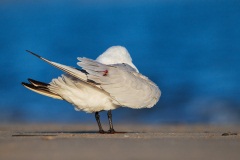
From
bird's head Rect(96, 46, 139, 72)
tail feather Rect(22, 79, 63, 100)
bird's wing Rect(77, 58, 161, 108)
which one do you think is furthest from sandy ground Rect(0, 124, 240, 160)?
bird's head Rect(96, 46, 139, 72)

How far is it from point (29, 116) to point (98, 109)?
5.07 meters

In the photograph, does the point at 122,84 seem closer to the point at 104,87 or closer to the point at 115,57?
the point at 104,87

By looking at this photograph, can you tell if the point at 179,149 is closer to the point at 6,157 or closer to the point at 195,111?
the point at 6,157

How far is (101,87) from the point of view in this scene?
11.0m

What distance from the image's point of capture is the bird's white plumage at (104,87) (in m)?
10.9

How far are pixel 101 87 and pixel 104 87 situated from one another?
0.06 m

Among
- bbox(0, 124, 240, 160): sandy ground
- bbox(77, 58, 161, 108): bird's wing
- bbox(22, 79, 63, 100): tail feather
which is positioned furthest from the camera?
bbox(22, 79, 63, 100): tail feather

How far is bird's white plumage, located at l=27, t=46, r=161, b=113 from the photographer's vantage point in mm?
10852

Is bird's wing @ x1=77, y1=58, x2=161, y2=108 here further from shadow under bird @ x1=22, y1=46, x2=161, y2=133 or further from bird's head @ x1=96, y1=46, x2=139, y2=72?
bird's head @ x1=96, y1=46, x2=139, y2=72

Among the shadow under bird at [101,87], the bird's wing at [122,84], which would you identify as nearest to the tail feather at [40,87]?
the shadow under bird at [101,87]

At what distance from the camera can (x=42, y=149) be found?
8.33 metres

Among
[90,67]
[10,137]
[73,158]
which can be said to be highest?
[90,67]

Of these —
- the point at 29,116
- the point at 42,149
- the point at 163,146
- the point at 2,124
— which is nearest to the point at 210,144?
the point at 163,146

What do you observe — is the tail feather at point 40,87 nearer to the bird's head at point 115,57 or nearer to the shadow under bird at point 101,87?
the shadow under bird at point 101,87
